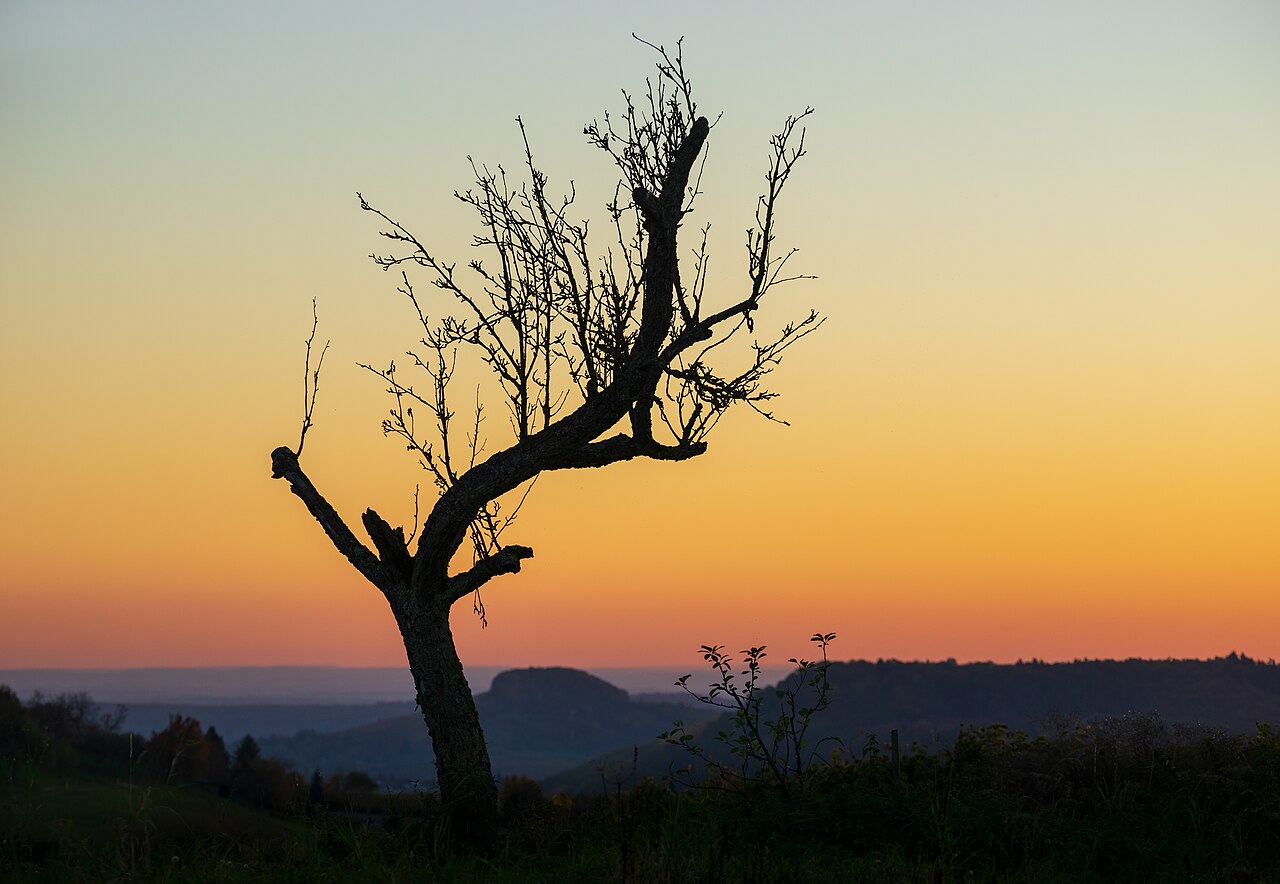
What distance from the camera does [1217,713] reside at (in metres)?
75.2

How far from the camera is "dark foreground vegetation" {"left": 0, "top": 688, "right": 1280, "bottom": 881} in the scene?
882cm

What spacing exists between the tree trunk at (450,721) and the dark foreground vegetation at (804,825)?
0.31 meters

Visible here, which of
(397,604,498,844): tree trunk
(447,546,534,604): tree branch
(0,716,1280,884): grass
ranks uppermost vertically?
(447,546,534,604): tree branch

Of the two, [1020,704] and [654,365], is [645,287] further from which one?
[1020,704]

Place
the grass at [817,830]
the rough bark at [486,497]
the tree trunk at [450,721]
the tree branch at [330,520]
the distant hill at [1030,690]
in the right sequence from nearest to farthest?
the grass at [817,830] < the tree trunk at [450,721] < the rough bark at [486,497] < the tree branch at [330,520] < the distant hill at [1030,690]

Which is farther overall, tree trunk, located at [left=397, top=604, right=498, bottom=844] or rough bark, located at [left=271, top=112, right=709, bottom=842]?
rough bark, located at [left=271, top=112, right=709, bottom=842]

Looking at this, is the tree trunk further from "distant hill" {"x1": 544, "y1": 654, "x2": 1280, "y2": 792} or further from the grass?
"distant hill" {"x1": 544, "y1": 654, "x2": 1280, "y2": 792}

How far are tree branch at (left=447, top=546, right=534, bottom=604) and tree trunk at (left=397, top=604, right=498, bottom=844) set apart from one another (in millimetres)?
258

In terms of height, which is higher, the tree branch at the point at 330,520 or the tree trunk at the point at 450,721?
the tree branch at the point at 330,520

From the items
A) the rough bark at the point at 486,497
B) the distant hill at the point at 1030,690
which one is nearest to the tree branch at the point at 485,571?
the rough bark at the point at 486,497

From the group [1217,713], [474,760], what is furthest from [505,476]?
[1217,713]

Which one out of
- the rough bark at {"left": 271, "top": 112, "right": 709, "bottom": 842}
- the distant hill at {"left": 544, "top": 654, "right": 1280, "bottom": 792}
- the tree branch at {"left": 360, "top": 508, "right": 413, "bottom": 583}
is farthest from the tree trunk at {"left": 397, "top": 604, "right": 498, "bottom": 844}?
the distant hill at {"left": 544, "top": 654, "right": 1280, "bottom": 792}

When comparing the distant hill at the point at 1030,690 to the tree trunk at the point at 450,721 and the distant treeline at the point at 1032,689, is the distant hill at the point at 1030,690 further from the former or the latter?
the tree trunk at the point at 450,721

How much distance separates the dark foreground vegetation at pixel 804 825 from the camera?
8.82 m
